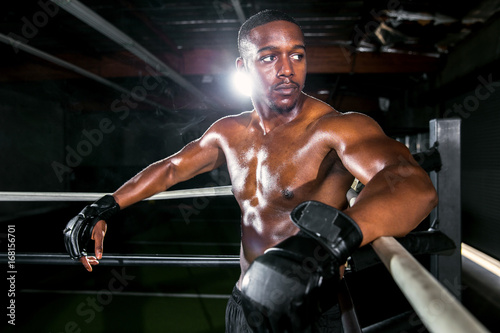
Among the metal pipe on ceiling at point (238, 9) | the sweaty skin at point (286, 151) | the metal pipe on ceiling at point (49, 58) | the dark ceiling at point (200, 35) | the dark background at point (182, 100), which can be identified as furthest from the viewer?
the metal pipe on ceiling at point (49, 58)

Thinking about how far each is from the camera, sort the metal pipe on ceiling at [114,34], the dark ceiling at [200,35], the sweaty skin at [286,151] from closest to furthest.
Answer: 1. the sweaty skin at [286,151]
2. the metal pipe on ceiling at [114,34]
3. the dark ceiling at [200,35]

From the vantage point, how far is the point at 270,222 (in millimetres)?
1233

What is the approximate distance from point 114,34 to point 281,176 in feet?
12.2

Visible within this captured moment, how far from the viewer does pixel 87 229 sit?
135 centimetres

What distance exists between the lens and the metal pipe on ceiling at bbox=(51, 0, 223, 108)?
3133 millimetres

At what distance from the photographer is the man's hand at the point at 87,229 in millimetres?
1310

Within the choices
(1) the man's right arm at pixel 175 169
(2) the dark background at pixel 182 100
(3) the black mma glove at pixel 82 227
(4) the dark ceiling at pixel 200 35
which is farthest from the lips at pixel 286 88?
(4) the dark ceiling at pixel 200 35

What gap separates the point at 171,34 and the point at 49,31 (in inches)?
71.1

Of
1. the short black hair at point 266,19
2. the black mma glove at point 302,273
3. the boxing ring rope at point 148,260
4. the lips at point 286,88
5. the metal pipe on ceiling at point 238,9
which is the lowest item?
the boxing ring rope at point 148,260

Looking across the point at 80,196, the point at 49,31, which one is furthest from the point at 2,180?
the point at 80,196

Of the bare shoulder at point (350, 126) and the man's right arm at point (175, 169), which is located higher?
the bare shoulder at point (350, 126)

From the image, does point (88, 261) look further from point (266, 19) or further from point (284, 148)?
point (266, 19)

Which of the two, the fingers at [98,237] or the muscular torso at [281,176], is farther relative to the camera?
the fingers at [98,237]

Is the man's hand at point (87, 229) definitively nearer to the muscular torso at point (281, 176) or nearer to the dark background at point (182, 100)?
the muscular torso at point (281, 176)
